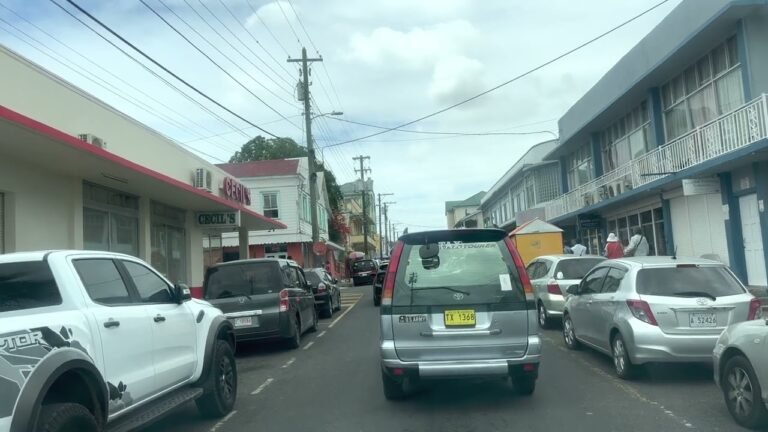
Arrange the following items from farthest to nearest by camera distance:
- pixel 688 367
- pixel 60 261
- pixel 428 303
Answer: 1. pixel 688 367
2. pixel 428 303
3. pixel 60 261

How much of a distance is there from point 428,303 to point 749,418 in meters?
3.12

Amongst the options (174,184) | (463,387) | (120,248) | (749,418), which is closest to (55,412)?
(463,387)

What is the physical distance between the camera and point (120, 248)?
15438 mm

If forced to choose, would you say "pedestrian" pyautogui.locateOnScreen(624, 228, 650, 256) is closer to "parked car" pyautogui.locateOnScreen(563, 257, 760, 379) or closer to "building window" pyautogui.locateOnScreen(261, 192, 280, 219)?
"parked car" pyautogui.locateOnScreen(563, 257, 760, 379)

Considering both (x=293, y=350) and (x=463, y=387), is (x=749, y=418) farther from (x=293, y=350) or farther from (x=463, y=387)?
(x=293, y=350)

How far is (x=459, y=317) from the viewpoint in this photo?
22.2 feet

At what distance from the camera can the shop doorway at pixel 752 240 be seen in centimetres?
1592

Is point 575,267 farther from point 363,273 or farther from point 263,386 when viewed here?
point 363,273

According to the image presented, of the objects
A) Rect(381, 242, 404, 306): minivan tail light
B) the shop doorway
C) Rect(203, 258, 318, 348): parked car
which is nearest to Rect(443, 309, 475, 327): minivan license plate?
Rect(381, 242, 404, 306): minivan tail light

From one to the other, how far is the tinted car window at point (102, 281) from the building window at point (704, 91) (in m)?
16.0

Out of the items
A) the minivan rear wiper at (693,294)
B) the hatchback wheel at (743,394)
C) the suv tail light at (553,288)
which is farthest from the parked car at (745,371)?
the suv tail light at (553,288)

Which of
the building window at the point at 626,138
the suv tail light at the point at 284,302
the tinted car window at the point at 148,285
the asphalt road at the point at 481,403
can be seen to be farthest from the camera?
the building window at the point at 626,138

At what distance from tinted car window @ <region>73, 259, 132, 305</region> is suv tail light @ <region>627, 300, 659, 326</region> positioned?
5785mm

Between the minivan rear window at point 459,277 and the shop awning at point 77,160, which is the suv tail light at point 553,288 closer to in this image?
the minivan rear window at point 459,277
